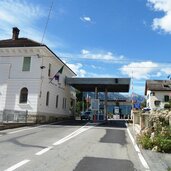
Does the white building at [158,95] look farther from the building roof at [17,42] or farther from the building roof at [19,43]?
→ the building roof at [19,43]

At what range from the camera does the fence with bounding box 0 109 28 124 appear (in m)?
26.5

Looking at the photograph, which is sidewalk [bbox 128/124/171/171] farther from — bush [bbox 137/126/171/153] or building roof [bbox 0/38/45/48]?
building roof [bbox 0/38/45/48]

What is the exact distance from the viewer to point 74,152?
11242 mm

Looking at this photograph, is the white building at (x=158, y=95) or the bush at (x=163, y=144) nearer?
the bush at (x=163, y=144)

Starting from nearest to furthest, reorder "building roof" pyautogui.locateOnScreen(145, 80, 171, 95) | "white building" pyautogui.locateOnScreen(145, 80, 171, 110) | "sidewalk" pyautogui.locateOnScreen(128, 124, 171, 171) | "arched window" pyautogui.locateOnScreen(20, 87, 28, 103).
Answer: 1. "sidewalk" pyautogui.locateOnScreen(128, 124, 171, 171)
2. "arched window" pyautogui.locateOnScreen(20, 87, 28, 103)
3. "white building" pyautogui.locateOnScreen(145, 80, 171, 110)
4. "building roof" pyautogui.locateOnScreen(145, 80, 171, 95)

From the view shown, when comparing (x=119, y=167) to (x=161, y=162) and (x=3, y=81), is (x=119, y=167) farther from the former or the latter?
(x=3, y=81)

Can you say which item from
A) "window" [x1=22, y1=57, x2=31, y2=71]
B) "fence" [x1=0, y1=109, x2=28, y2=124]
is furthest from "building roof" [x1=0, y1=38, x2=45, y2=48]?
"fence" [x1=0, y1=109, x2=28, y2=124]

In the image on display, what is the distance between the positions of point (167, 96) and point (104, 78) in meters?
34.5

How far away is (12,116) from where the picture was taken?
27.7 m

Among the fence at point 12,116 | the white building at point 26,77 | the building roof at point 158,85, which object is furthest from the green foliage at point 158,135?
the building roof at point 158,85

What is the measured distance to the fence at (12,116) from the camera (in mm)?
26517

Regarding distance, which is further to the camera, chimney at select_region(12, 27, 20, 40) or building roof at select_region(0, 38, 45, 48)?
chimney at select_region(12, 27, 20, 40)

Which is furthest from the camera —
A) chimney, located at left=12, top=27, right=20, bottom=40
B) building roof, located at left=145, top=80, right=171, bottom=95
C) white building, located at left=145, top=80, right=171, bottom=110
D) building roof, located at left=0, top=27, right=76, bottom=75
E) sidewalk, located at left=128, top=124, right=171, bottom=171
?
building roof, located at left=145, top=80, right=171, bottom=95

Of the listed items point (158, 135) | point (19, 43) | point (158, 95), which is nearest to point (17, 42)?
point (19, 43)
